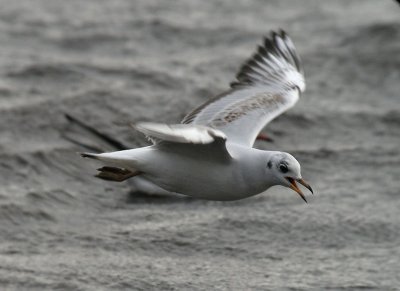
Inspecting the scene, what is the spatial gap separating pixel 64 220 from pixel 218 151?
120 inches

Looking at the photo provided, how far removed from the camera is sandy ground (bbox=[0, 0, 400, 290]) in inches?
356

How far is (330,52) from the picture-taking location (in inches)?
585

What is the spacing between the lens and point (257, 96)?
8.59 metres

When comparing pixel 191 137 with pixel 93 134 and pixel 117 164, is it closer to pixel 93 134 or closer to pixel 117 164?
pixel 117 164

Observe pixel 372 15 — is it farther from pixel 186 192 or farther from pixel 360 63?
pixel 186 192

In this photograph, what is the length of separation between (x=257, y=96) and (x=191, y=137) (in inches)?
81.5

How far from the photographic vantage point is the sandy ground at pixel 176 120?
9047 mm

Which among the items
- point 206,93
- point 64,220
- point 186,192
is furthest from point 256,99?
point 206,93

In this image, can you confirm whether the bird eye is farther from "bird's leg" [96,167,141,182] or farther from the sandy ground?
the sandy ground

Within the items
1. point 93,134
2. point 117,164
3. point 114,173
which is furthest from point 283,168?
point 93,134

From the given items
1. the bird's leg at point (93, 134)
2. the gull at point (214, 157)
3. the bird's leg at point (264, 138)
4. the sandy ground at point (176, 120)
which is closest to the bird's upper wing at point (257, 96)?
the gull at point (214, 157)

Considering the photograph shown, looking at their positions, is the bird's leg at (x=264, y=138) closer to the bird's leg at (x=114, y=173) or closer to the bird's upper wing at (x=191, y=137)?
the bird's leg at (x=114, y=173)

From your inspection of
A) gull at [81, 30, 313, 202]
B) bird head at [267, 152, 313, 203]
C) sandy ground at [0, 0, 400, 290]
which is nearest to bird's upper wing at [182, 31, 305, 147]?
gull at [81, 30, 313, 202]

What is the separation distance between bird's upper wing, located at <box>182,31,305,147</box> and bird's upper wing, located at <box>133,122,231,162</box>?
630mm
